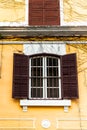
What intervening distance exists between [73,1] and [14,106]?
17.1 feet

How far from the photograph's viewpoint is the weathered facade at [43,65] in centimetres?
1213

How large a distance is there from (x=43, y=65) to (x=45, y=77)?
51 centimetres

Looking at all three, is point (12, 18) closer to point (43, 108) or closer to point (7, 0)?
point (7, 0)

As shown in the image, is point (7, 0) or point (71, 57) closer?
point (71, 57)

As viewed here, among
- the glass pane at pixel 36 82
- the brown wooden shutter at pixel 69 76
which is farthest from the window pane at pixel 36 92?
the brown wooden shutter at pixel 69 76

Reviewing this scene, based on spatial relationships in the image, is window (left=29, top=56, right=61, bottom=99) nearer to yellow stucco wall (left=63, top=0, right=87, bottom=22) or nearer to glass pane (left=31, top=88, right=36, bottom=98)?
glass pane (left=31, top=88, right=36, bottom=98)

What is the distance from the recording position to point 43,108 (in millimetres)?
12242

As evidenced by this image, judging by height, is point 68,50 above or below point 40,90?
above

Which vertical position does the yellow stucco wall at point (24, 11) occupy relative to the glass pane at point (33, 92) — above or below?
above

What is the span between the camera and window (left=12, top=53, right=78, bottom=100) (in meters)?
12.4

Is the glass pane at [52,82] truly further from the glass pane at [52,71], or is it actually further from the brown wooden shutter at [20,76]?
the brown wooden shutter at [20,76]

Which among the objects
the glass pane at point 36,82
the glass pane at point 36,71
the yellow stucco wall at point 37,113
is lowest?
the yellow stucco wall at point 37,113

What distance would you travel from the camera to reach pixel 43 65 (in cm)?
1292

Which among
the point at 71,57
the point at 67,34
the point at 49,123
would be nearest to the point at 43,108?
the point at 49,123
